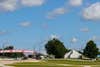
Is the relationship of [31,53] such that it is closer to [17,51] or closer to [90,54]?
[17,51]

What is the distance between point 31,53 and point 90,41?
31288 millimetres

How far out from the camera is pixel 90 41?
653 ft

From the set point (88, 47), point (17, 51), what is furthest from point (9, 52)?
point (88, 47)

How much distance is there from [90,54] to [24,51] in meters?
33.3

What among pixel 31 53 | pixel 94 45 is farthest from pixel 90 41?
pixel 31 53

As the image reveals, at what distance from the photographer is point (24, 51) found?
193375 mm

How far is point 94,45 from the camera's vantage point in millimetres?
196000

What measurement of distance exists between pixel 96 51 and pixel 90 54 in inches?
133

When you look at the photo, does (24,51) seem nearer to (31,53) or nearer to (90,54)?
(31,53)

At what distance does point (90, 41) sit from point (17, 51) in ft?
125

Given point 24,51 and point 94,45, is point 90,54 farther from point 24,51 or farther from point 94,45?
point 24,51

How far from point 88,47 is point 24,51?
107 ft

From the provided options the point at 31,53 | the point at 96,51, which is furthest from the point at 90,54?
the point at 31,53

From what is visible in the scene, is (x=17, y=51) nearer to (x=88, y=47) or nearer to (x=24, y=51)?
(x=24, y=51)
